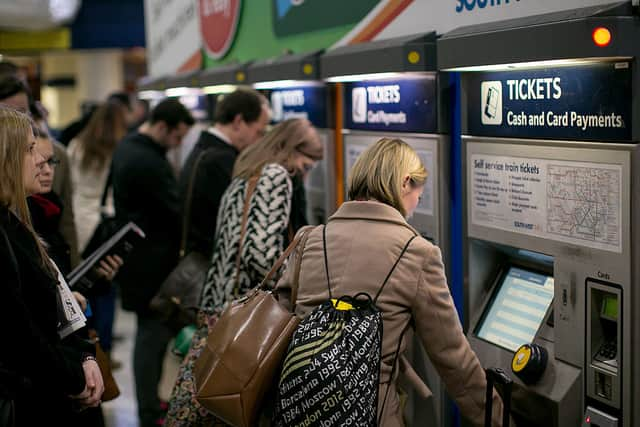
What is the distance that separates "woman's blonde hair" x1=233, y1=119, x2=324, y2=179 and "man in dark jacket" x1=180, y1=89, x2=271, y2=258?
0.39m

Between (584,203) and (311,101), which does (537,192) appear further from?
(311,101)

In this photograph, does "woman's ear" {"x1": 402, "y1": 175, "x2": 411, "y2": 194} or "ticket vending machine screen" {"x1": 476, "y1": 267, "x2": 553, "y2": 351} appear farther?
"ticket vending machine screen" {"x1": 476, "y1": 267, "x2": 553, "y2": 351}

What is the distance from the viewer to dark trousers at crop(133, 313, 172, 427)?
4086 mm

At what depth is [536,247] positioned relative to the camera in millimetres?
2332

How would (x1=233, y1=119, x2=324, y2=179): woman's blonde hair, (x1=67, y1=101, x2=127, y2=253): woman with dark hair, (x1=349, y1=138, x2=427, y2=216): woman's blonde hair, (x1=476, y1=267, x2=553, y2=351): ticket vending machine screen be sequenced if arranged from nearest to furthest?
(x1=349, y1=138, x2=427, y2=216): woman's blonde hair, (x1=476, y1=267, x2=553, y2=351): ticket vending machine screen, (x1=233, y1=119, x2=324, y2=179): woman's blonde hair, (x1=67, y1=101, x2=127, y2=253): woman with dark hair

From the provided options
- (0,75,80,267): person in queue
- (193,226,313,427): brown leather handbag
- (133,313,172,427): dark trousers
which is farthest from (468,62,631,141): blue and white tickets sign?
(133,313,172,427): dark trousers

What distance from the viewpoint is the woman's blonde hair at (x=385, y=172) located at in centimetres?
232

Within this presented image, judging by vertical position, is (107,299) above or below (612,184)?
below

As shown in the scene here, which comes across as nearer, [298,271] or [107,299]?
[298,271]

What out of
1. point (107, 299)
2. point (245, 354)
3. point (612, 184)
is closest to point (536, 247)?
point (612, 184)

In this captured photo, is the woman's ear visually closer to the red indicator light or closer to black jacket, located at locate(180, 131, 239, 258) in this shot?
the red indicator light

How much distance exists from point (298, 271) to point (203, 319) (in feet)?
2.74

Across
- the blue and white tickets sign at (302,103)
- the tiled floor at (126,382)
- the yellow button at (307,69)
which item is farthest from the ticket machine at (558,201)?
the tiled floor at (126,382)

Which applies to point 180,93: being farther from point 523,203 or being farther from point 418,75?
point 523,203
